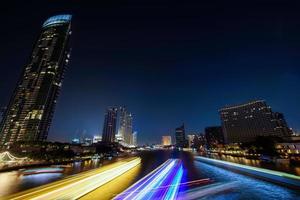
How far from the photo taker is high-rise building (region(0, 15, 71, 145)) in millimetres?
142125

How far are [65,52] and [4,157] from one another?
140 metres

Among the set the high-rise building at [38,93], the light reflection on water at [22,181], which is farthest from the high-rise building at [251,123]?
the high-rise building at [38,93]

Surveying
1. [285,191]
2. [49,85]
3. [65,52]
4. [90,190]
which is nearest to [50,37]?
[65,52]

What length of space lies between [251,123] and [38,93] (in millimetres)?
203407

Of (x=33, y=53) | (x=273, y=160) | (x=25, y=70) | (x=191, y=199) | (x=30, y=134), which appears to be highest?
(x=33, y=53)

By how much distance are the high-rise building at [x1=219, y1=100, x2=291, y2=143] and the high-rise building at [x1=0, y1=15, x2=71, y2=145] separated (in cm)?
18276

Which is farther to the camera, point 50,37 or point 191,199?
point 50,37

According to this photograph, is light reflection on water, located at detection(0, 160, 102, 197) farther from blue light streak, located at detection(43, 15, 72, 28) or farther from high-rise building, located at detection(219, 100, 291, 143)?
blue light streak, located at detection(43, 15, 72, 28)

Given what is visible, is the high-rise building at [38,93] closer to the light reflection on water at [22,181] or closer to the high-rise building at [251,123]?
the light reflection on water at [22,181]

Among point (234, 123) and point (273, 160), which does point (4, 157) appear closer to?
point (273, 160)

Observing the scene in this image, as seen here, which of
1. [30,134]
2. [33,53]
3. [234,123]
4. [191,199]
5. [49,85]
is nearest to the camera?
[191,199]

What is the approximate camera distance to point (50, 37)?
17150cm

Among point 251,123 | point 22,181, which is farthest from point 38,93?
point 251,123

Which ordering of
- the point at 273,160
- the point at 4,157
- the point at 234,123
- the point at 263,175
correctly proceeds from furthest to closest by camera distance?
1. the point at 234,123
2. the point at 4,157
3. the point at 273,160
4. the point at 263,175
